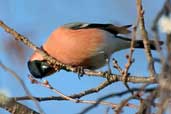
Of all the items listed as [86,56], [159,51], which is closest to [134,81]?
[159,51]

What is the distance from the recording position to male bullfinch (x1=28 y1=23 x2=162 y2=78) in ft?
8.11

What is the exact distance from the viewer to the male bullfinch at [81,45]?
97.3 inches

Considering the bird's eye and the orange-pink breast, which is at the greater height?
the orange-pink breast

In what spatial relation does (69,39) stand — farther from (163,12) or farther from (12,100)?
(163,12)

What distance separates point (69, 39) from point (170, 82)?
6.28 feet

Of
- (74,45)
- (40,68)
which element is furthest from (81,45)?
(40,68)

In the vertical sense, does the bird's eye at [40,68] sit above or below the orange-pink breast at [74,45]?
below

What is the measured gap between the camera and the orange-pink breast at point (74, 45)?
246 cm

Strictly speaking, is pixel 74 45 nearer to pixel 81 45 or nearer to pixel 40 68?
pixel 81 45

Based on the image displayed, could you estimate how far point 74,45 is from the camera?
248 cm

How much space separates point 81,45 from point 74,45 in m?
0.04

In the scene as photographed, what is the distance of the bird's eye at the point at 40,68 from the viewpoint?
2492 millimetres

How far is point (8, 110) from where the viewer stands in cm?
145

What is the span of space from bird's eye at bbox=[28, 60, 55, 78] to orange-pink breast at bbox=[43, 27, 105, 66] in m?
0.08
